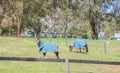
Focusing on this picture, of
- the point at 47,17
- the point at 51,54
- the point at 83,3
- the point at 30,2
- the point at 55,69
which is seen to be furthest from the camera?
the point at 47,17

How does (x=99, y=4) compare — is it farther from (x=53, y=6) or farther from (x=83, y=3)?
(x=53, y=6)

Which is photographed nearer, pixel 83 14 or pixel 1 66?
pixel 1 66

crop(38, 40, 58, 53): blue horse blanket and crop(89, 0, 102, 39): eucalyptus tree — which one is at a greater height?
crop(89, 0, 102, 39): eucalyptus tree

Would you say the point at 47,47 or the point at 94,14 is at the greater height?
the point at 94,14

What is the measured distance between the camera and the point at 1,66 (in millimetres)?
17266

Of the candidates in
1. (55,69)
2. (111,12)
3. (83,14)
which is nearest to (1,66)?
(55,69)

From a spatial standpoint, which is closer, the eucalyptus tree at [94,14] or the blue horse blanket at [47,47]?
the blue horse blanket at [47,47]

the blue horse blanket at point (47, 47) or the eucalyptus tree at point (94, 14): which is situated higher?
the eucalyptus tree at point (94, 14)

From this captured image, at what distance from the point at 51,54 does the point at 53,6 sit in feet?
125

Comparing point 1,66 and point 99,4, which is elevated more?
point 99,4

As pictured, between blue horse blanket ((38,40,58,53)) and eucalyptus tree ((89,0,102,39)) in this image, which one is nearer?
blue horse blanket ((38,40,58,53))

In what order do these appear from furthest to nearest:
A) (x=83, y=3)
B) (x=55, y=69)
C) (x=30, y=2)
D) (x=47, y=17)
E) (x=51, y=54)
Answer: (x=47, y=17), (x=83, y=3), (x=30, y=2), (x=51, y=54), (x=55, y=69)

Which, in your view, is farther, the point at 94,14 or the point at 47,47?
the point at 94,14

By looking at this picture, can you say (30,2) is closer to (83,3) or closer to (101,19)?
(83,3)
